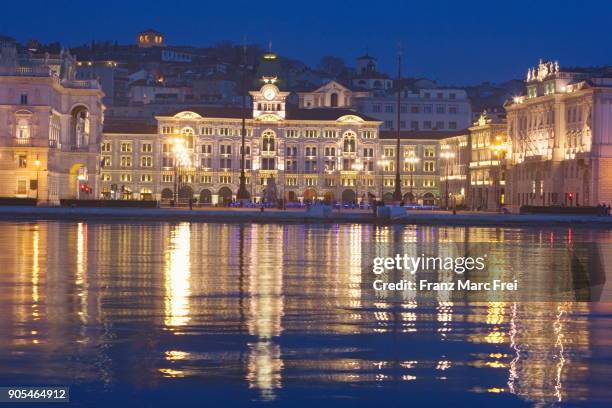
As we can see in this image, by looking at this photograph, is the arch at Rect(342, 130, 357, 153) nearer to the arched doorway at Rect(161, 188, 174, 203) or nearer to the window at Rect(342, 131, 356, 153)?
the window at Rect(342, 131, 356, 153)

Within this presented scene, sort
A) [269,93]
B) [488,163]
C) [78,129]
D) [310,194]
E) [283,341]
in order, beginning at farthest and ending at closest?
1. [310,194]
2. [269,93]
3. [488,163]
4. [78,129]
5. [283,341]

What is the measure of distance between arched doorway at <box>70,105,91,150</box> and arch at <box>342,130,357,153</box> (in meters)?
40.4

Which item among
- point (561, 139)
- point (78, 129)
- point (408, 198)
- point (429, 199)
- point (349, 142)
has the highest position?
point (349, 142)

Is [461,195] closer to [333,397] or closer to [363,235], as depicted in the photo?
[363,235]

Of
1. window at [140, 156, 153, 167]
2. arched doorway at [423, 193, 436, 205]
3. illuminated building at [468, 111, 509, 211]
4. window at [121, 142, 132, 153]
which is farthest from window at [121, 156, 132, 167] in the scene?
illuminated building at [468, 111, 509, 211]

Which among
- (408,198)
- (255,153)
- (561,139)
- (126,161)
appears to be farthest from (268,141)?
(561,139)

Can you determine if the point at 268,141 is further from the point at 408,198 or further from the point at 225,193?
the point at 408,198

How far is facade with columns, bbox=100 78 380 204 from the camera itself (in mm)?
155500

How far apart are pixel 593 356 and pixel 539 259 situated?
2070 centimetres

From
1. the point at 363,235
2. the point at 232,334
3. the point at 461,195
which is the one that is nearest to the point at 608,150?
the point at 461,195

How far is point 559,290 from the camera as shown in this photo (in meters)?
24.2

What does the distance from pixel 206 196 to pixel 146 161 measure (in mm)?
9090

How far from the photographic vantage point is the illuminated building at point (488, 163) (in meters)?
138

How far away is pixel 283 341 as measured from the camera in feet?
52.8
